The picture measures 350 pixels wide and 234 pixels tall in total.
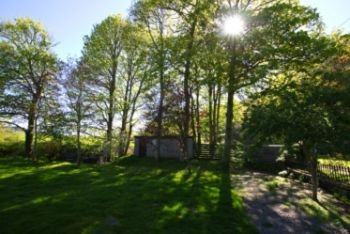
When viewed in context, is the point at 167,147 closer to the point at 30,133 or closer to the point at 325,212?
→ the point at 30,133

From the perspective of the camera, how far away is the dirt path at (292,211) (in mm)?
6109

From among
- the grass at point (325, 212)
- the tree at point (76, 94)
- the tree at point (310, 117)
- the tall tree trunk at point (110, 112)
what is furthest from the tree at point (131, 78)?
the grass at point (325, 212)

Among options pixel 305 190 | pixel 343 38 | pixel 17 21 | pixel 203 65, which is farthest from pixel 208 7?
pixel 17 21

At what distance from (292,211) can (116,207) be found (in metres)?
4.71

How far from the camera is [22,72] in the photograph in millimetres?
22641

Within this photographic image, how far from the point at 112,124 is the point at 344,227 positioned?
20.0 metres

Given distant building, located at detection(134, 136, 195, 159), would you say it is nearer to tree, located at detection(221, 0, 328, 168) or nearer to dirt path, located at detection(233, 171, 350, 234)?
tree, located at detection(221, 0, 328, 168)

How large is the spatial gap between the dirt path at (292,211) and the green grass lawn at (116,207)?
0.46 meters

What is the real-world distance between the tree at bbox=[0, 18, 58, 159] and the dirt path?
18649mm

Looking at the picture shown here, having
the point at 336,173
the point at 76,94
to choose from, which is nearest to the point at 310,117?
the point at 336,173

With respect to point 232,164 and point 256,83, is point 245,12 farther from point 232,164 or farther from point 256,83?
point 232,164

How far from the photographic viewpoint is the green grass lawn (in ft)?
17.7

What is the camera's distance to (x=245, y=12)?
14.5 m

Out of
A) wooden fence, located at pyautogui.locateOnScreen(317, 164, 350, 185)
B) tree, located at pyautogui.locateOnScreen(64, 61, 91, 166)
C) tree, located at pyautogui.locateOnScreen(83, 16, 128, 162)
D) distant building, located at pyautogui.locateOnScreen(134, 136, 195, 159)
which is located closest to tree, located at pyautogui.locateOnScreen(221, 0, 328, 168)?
wooden fence, located at pyautogui.locateOnScreen(317, 164, 350, 185)
